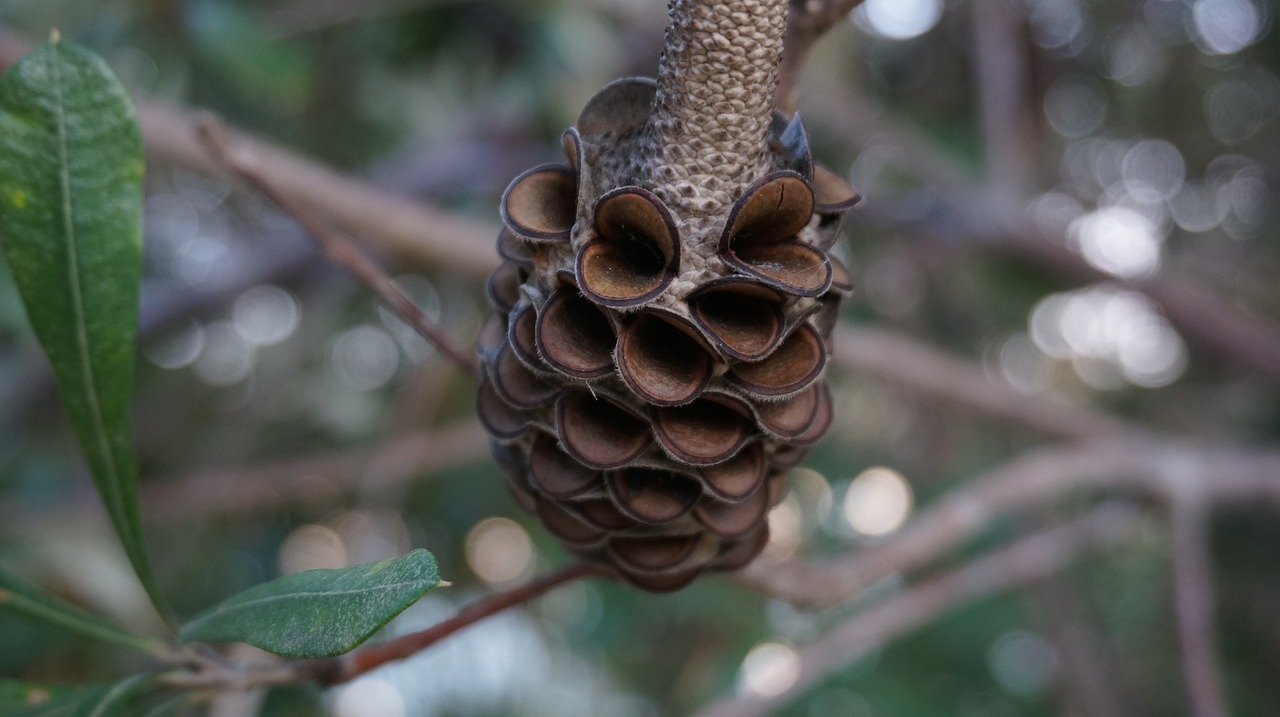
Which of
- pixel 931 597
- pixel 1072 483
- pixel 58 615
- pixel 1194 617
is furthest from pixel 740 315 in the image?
pixel 1072 483

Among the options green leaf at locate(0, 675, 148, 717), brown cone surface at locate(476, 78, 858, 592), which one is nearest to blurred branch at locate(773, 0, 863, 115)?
brown cone surface at locate(476, 78, 858, 592)

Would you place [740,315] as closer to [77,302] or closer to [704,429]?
[704,429]

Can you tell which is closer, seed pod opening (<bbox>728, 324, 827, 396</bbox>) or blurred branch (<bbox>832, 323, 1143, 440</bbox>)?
seed pod opening (<bbox>728, 324, 827, 396</bbox>)

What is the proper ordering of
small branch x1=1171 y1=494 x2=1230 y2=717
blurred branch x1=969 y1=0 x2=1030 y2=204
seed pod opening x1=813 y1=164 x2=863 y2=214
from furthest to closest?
blurred branch x1=969 y1=0 x2=1030 y2=204 < small branch x1=1171 y1=494 x2=1230 y2=717 < seed pod opening x1=813 y1=164 x2=863 y2=214

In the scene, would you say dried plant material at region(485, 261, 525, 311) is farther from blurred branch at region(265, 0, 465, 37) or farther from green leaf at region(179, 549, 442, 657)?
blurred branch at region(265, 0, 465, 37)

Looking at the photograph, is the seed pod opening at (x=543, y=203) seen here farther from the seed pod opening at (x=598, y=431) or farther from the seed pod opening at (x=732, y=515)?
the seed pod opening at (x=732, y=515)

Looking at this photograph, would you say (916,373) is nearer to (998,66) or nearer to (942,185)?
(942,185)
